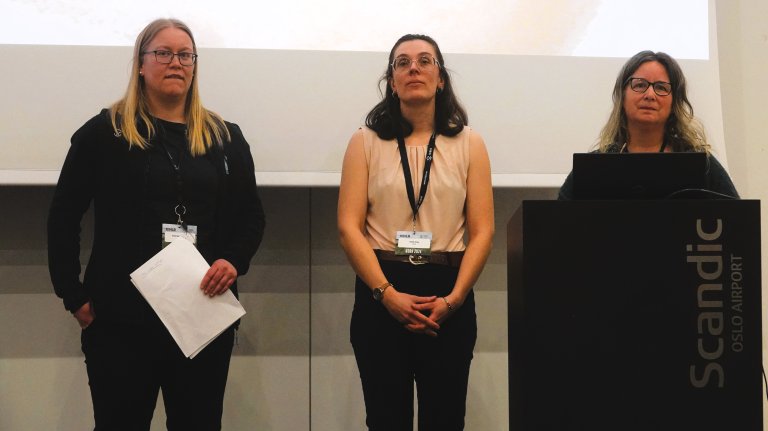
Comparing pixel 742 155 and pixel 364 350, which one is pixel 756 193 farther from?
pixel 364 350

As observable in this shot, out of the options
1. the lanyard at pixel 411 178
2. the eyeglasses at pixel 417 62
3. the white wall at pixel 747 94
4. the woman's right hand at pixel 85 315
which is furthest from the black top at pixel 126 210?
the white wall at pixel 747 94

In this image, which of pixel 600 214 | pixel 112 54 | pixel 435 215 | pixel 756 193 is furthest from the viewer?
pixel 756 193

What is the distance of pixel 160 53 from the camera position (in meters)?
2.01

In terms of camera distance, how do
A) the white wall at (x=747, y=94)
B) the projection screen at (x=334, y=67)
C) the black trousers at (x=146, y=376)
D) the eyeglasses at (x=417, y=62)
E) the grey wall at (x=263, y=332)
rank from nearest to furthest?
the black trousers at (x=146, y=376)
the eyeglasses at (x=417, y=62)
the projection screen at (x=334, y=67)
the grey wall at (x=263, y=332)
the white wall at (x=747, y=94)

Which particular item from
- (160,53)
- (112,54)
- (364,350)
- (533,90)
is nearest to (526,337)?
(364,350)

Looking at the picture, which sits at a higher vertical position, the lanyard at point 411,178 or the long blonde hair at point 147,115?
the long blonde hair at point 147,115

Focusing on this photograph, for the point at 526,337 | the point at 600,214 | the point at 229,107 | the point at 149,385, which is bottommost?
the point at 149,385

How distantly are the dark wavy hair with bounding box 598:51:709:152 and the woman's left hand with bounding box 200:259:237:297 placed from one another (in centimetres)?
110

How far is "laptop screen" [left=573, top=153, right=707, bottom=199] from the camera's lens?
1336 mm

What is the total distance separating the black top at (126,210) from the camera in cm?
188

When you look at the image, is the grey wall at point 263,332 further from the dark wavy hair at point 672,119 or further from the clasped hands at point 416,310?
the dark wavy hair at point 672,119

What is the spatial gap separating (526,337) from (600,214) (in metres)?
0.26

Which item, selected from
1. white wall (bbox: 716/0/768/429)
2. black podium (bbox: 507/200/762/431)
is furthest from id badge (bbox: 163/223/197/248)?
white wall (bbox: 716/0/768/429)

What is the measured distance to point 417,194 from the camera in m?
2.02
